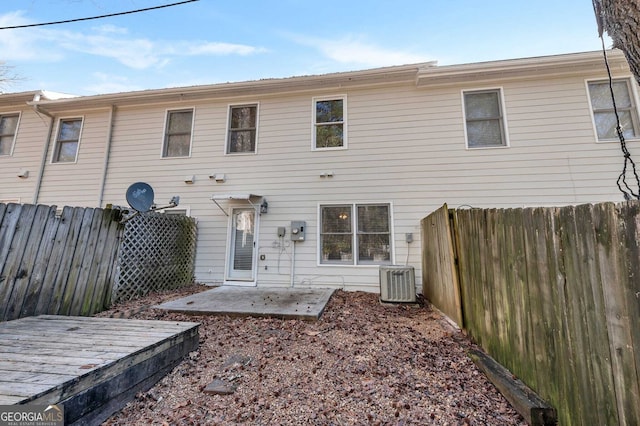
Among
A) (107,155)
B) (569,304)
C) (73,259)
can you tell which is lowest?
(569,304)

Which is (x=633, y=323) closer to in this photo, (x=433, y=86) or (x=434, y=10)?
(x=433, y=86)

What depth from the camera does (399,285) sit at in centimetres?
518

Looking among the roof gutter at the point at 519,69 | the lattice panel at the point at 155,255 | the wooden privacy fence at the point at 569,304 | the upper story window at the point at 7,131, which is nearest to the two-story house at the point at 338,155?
the roof gutter at the point at 519,69

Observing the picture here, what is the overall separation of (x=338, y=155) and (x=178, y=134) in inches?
180

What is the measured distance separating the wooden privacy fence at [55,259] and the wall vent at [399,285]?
488 centimetres

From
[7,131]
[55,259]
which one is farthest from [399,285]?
[7,131]

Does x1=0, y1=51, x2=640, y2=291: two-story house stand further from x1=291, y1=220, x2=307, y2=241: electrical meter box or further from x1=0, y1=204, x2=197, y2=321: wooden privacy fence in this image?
x1=0, y1=204, x2=197, y2=321: wooden privacy fence

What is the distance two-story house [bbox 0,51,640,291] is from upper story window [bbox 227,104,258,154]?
3cm

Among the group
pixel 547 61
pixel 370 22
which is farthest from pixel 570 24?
pixel 370 22

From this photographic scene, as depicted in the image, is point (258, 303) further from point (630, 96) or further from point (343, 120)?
point (630, 96)

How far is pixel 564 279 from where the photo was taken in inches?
66.1

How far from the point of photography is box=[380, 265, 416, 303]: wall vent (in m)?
5.12

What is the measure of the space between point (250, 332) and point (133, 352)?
1578mm

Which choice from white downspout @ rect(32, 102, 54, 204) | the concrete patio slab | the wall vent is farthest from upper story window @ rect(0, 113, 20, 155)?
the wall vent
